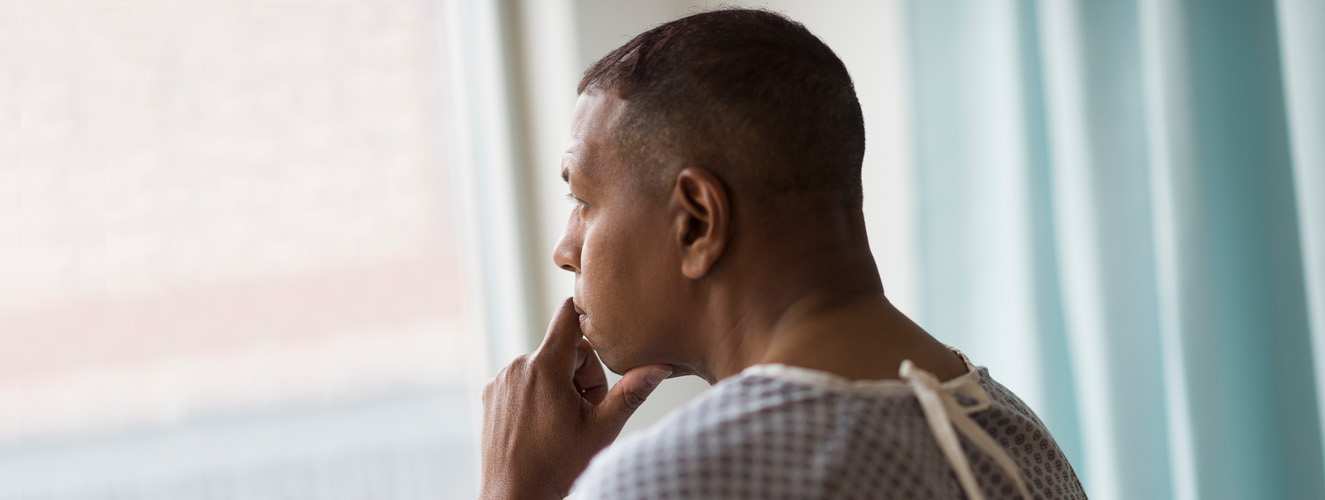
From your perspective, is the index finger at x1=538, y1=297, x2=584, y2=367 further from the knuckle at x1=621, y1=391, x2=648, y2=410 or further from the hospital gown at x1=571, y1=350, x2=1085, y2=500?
the hospital gown at x1=571, y1=350, x2=1085, y2=500

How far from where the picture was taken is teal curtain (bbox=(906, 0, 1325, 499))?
3.82ft

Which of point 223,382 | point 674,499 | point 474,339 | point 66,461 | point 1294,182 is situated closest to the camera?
point 674,499

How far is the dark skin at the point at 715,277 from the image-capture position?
78 cm

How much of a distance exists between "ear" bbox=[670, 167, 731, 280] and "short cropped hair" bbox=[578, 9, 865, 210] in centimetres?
1

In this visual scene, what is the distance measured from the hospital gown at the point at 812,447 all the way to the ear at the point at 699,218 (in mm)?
162

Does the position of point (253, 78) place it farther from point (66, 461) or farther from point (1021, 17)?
point (1021, 17)

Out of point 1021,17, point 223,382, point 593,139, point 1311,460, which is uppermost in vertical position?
point 1021,17

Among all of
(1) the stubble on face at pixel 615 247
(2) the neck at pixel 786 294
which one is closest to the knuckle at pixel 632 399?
(1) the stubble on face at pixel 615 247

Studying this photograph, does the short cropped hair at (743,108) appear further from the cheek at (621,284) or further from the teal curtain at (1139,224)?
the teal curtain at (1139,224)

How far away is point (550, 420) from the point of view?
1062mm

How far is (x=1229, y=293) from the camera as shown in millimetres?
1200

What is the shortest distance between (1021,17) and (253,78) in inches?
53.6

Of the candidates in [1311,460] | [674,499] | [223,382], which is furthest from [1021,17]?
[223,382]

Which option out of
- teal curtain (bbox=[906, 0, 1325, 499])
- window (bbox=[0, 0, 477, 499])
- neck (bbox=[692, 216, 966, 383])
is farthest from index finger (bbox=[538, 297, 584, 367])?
window (bbox=[0, 0, 477, 499])
